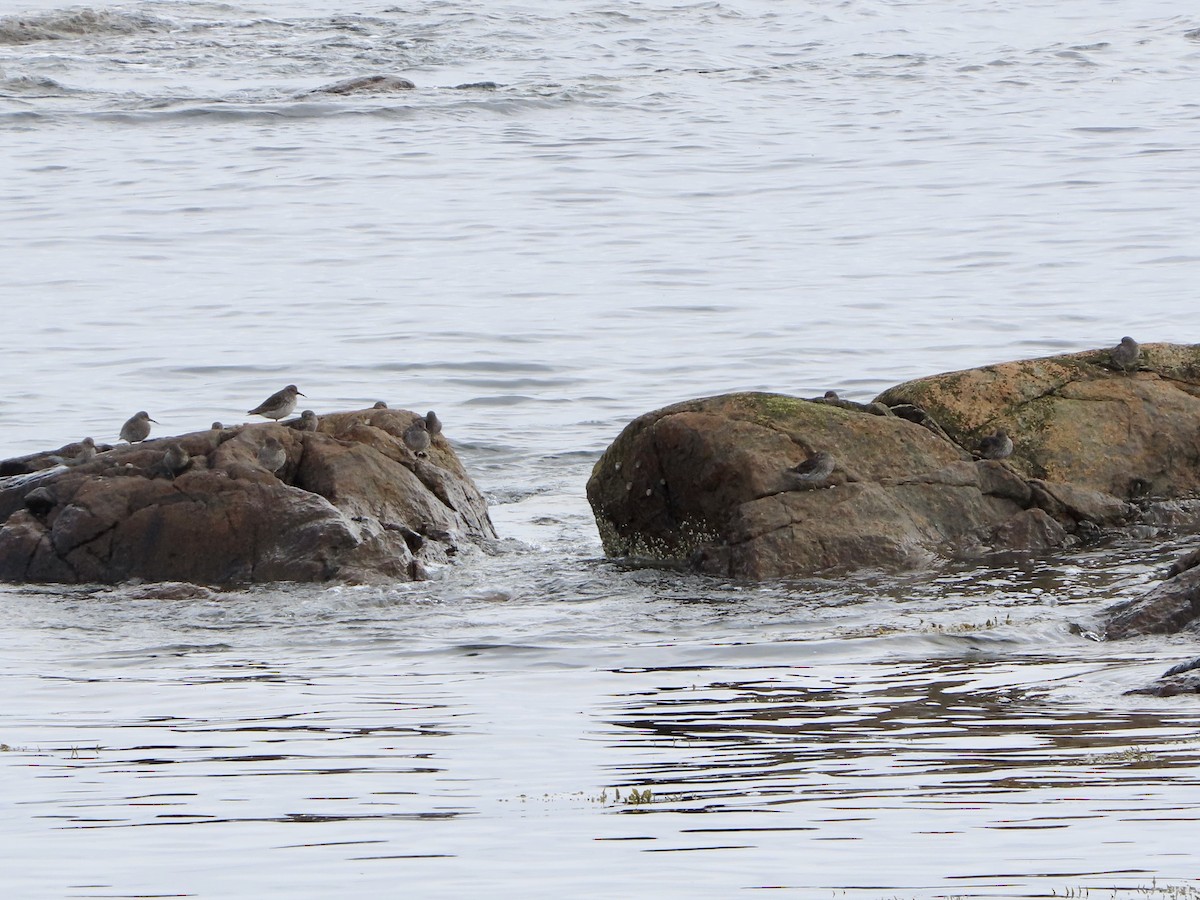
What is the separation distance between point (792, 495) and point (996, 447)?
171 centimetres

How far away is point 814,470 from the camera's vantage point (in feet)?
43.8

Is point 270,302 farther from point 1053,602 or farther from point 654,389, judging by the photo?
point 1053,602

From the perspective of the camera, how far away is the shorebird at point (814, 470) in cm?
1334

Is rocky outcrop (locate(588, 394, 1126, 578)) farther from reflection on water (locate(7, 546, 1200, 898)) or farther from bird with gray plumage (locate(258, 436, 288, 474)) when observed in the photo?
bird with gray plumage (locate(258, 436, 288, 474))

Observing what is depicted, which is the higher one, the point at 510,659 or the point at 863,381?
the point at 510,659

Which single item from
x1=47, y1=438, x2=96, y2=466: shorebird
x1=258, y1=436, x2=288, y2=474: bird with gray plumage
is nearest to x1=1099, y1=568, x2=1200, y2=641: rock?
x1=258, y1=436, x2=288, y2=474: bird with gray plumage

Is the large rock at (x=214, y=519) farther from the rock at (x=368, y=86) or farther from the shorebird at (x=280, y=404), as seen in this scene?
the rock at (x=368, y=86)

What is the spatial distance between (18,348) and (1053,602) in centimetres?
1592

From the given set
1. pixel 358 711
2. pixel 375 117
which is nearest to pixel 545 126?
pixel 375 117

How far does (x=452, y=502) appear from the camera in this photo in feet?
48.6

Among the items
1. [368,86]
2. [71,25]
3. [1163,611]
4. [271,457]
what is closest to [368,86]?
[368,86]

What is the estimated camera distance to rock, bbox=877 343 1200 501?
14453 mm

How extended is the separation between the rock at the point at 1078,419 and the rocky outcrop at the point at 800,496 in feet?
0.88

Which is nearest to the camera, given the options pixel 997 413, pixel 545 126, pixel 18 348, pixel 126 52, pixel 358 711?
pixel 358 711
